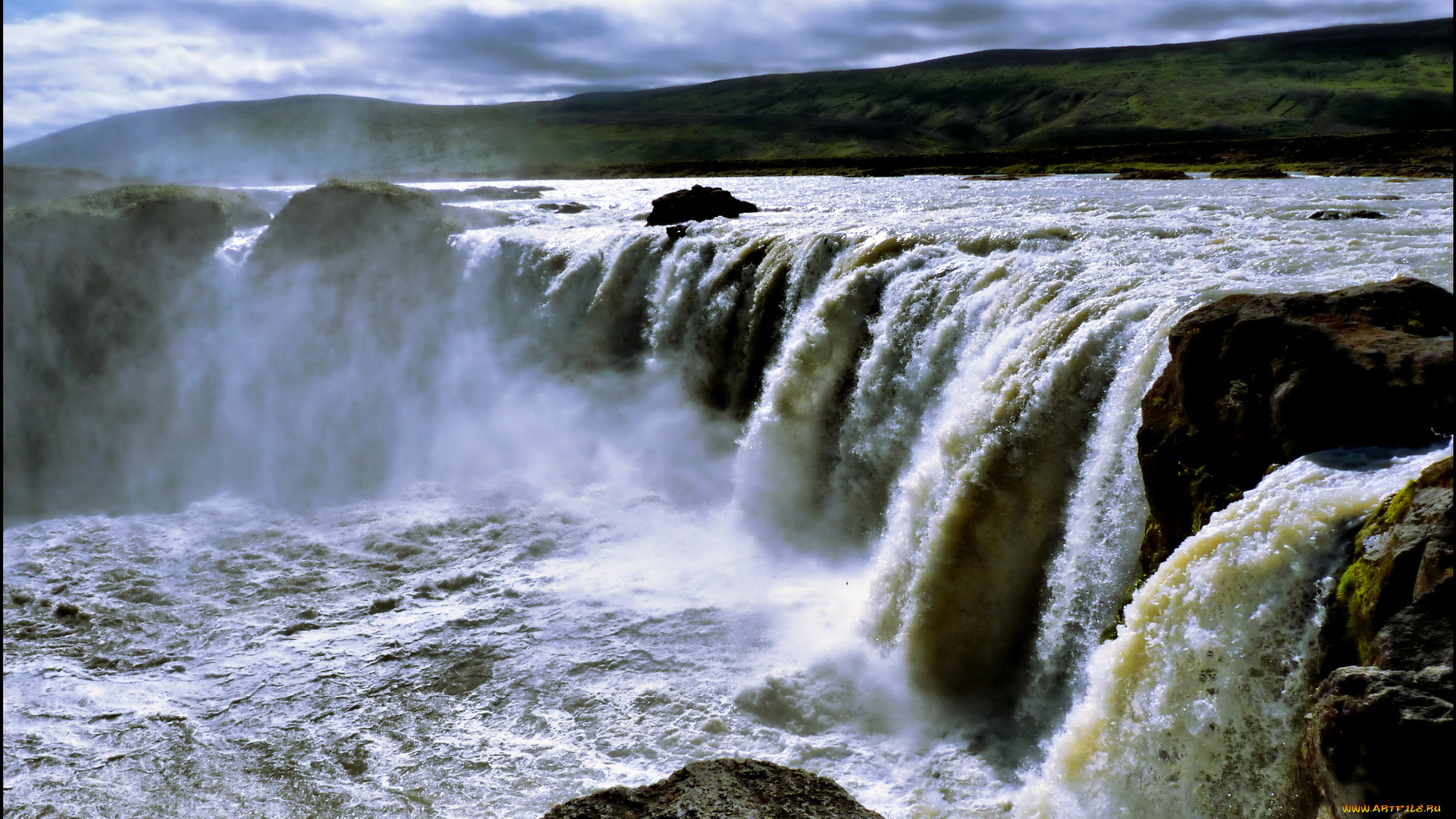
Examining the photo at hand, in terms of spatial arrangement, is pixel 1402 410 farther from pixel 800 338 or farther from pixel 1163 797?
pixel 800 338

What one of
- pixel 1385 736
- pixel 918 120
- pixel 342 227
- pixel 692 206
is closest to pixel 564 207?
pixel 342 227

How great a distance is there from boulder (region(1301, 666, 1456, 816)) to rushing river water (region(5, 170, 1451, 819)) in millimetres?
615

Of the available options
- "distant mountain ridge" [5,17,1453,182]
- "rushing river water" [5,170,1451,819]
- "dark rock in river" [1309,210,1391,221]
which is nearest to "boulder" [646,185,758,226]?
"rushing river water" [5,170,1451,819]

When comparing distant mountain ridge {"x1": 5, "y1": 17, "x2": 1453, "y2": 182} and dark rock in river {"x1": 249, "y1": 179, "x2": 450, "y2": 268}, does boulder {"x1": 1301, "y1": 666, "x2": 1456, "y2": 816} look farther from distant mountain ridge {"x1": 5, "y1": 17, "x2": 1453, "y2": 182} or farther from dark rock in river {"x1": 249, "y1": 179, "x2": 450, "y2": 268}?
distant mountain ridge {"x1": 5, "y1": 17, "x2": 1453, "y2": 182}

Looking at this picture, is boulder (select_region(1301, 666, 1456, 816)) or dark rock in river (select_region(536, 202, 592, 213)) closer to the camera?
boulder (select_region(1301, 666, 1456, 816))

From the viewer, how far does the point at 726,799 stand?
418cm

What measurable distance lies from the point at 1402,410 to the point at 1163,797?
210cm

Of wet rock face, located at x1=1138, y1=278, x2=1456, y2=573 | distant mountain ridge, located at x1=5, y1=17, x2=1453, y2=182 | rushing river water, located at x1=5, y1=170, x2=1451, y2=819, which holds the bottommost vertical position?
rushing river water, located at x1=5, y1=170, x2=1451, y2=819

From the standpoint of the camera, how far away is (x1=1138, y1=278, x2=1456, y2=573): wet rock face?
4.56 m

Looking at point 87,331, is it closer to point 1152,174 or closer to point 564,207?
point 564,207

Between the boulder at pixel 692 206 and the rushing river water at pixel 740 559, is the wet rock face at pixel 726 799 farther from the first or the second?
the boulder at pixel 692 206

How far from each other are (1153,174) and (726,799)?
26.6m

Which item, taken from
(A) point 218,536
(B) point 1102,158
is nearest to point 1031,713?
(A) point 218,536

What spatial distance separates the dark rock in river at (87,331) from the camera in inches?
590
